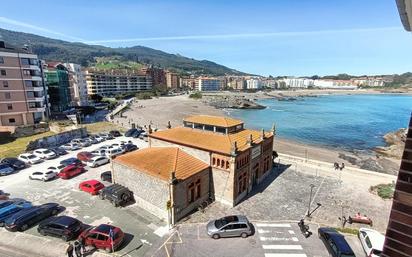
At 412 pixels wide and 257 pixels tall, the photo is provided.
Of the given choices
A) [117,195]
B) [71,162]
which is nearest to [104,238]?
[117,195]

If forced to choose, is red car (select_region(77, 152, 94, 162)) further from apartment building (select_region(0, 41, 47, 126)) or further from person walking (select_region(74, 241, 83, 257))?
apartment building (select_region(0, 41, 47, 126))

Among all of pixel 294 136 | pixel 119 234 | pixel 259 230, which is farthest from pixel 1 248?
pixel 294 136

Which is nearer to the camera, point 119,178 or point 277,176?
point 119,178

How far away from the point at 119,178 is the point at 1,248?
12997 mm

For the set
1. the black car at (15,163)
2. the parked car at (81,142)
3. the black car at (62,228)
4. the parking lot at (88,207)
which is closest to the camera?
the black car at (62,228)

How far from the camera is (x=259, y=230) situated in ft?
80.4

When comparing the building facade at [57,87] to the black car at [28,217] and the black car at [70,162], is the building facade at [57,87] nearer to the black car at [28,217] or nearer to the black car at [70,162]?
the black car at [70,162]

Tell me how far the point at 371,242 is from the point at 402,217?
869 inches

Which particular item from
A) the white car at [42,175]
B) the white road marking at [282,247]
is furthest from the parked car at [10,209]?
the white road marking at [282,247]

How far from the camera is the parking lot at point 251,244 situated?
69.8ft

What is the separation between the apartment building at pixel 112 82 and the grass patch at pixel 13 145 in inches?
3760

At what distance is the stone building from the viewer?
86.6 feet

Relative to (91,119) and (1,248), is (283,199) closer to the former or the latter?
(1,248)

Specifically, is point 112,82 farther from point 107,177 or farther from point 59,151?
point 107,177
